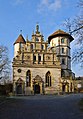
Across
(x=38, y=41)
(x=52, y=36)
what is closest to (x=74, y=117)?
(x=38, y=41)

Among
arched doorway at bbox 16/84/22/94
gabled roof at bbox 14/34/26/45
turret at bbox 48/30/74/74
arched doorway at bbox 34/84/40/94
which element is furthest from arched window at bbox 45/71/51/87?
gabled roof at bbox 14/34/26/45

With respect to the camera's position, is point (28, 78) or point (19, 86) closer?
point (19, 86)

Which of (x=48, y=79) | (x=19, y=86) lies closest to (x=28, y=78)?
(x=19, y=86)

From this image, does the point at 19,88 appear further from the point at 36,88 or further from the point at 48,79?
the point at 48,79

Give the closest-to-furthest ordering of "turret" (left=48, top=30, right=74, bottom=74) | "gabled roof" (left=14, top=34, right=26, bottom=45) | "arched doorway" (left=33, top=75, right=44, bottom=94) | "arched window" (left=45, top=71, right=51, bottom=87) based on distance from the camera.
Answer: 1. "arched doorway" (left=33, top=75, right=44, bottom=94)
2. "arched window" (left=45, top=71, right=51, bottom=87)
3. "turret" (left=48, top=30, right=74, bottom=74)
4. "gabled roof" (left=14, top=34, right=26, bottom=45)

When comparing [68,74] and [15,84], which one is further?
[68,74]

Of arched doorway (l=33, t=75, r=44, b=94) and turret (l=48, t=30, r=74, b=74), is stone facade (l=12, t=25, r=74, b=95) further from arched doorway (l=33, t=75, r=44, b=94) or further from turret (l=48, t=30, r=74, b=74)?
turret (l=48, t=30, r=74, b=74)

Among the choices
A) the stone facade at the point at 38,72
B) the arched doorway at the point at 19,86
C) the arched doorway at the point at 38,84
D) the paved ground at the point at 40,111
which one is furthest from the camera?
the arched doorway at the point at 38,84

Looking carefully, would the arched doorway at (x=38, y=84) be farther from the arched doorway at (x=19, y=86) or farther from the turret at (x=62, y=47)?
the turret at (x=62, y=47)

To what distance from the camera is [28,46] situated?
2539 inches

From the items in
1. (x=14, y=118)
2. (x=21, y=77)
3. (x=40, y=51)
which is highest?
(x=40, y=51)

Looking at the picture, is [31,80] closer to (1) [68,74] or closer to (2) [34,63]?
(2) [34,63]

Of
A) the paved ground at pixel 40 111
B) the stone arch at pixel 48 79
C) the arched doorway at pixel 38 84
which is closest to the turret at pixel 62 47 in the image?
the stone arch at pixel 48 79

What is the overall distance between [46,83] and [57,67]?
4.59m
